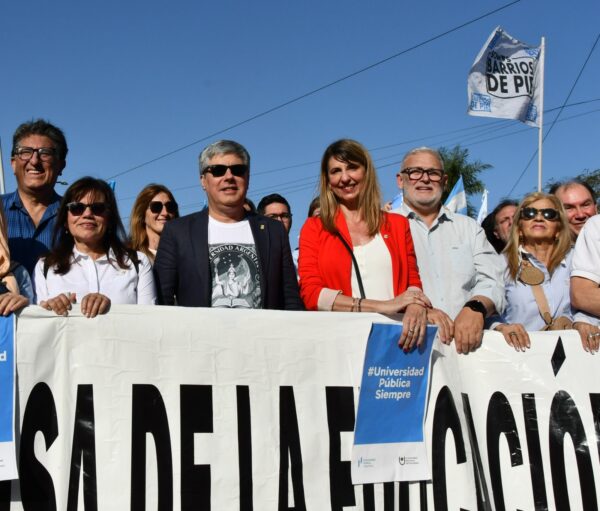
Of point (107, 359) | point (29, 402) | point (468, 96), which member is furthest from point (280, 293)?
point (468, 96)

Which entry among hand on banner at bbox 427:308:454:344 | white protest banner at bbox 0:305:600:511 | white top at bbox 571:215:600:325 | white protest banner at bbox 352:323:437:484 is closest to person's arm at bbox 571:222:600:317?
white top at bbox 571:215:600:325

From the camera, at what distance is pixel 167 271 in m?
3.98

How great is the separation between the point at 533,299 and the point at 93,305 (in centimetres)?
256

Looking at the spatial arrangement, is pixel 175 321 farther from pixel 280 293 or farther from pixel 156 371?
pixel 280 293

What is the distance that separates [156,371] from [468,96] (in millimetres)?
11288

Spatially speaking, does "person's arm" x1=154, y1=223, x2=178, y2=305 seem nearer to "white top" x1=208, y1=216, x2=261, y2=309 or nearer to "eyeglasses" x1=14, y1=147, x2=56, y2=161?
"white top" x1=208, y1=216, x2=261, y2=309

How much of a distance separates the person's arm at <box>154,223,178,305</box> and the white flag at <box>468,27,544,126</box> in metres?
10.4

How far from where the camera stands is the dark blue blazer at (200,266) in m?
3.92

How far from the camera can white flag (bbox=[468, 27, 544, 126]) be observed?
13508 mm

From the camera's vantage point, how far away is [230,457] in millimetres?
3406

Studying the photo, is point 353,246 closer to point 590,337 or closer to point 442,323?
point 442,323

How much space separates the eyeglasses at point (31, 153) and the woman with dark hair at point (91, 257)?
663 mm

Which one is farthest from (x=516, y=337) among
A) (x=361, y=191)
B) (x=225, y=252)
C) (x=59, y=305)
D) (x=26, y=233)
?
(x=26, y=233)

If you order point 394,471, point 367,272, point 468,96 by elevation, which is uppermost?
point 468,96
